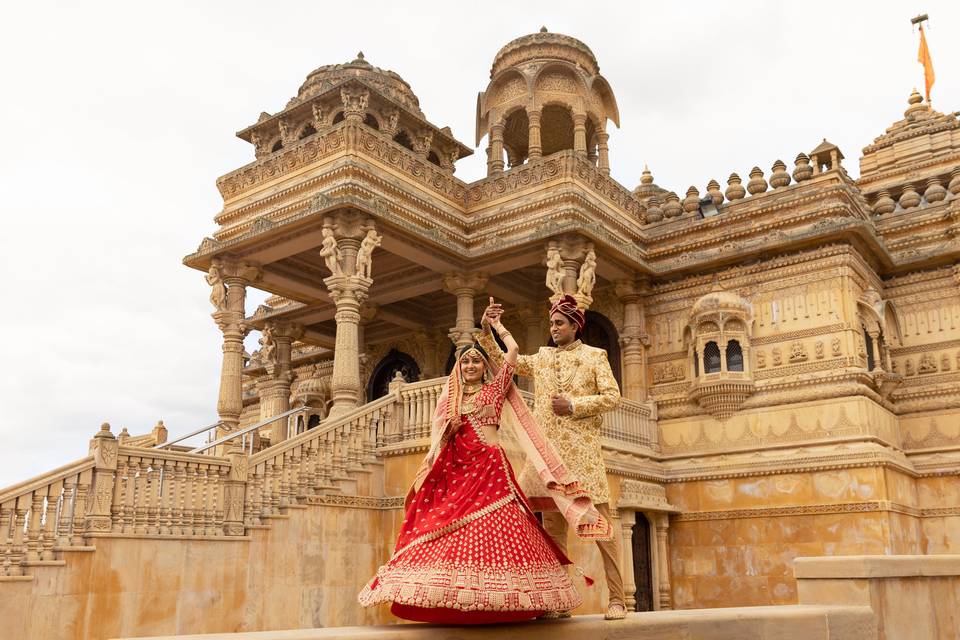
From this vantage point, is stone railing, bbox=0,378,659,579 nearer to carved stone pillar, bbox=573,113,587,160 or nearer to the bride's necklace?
the bride's necklace

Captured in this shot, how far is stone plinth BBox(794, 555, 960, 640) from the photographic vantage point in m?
5.89

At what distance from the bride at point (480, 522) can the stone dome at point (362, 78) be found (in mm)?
11566

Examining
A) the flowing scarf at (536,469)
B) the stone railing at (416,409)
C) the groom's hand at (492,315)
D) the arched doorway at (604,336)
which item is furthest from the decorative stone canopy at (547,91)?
the flowing scarf at (536,469)

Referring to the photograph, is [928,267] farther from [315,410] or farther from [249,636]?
[249,636]

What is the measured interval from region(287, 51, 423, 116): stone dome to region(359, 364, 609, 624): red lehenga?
463 inches

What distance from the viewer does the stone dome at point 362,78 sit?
15998 mm

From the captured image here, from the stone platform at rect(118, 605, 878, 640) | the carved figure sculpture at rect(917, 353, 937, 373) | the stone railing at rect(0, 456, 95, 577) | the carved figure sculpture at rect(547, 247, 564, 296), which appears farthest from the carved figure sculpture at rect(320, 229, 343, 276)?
the carved figure sculpture at rect(917, 353, 937, 373)

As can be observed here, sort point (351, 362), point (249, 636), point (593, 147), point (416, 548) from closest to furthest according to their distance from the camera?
point (249, 636) < point (416, 548) < point (351, 362) < point (593, 147)

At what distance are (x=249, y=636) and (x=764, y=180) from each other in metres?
13.9

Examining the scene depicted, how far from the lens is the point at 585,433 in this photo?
555 cm

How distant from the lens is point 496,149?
17953mm

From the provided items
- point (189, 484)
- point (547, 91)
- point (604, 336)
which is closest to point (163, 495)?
point (189, 484)

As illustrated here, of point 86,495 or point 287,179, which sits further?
point 287,179

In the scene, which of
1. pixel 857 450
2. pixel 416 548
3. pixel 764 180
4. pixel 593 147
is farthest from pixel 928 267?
pixel 416 548
